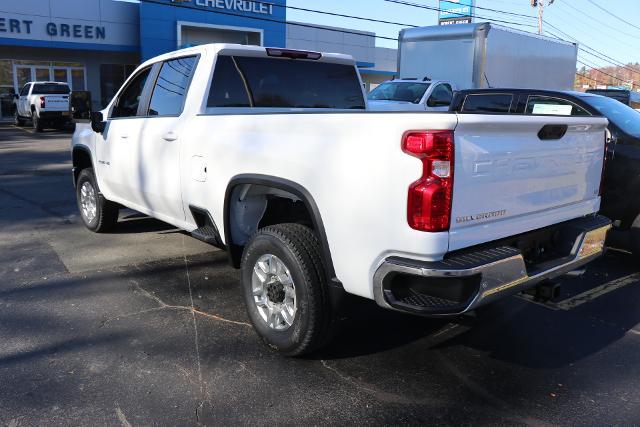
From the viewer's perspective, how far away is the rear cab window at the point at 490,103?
6871mm

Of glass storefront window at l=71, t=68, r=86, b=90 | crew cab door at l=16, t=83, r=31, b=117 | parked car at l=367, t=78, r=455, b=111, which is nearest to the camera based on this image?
parked car at l=367, t=78, r=455, b=111

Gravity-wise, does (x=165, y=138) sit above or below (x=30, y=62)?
below

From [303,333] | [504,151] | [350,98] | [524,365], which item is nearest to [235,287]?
[303,333]

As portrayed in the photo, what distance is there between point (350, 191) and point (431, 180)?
0.46 meters

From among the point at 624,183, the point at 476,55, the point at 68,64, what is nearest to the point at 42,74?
the point at 68,64

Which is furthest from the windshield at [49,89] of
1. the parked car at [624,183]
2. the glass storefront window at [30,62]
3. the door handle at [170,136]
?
the parked car at [624,183]

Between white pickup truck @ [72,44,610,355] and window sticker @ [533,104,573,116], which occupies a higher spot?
window sticker @ [533,104,573,116]

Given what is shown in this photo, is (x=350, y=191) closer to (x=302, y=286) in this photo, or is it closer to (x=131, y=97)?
(x=302, y=286)

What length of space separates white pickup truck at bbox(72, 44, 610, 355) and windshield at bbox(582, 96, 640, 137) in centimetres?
223

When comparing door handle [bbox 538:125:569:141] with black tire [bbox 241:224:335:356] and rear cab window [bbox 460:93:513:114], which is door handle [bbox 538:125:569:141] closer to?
black tire [bbox 241:224:335:356]

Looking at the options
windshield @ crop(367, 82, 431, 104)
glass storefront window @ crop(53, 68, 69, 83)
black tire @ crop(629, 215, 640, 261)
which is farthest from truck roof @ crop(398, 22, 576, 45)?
glass storefront window @ crop(53, 68, 69, 83)

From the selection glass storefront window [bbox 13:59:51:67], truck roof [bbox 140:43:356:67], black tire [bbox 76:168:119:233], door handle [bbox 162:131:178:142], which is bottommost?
black tire [bbox 76:168:119:233]

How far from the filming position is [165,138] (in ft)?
15.1

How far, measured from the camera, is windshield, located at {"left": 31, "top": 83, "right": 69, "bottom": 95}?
2194 centimetres
